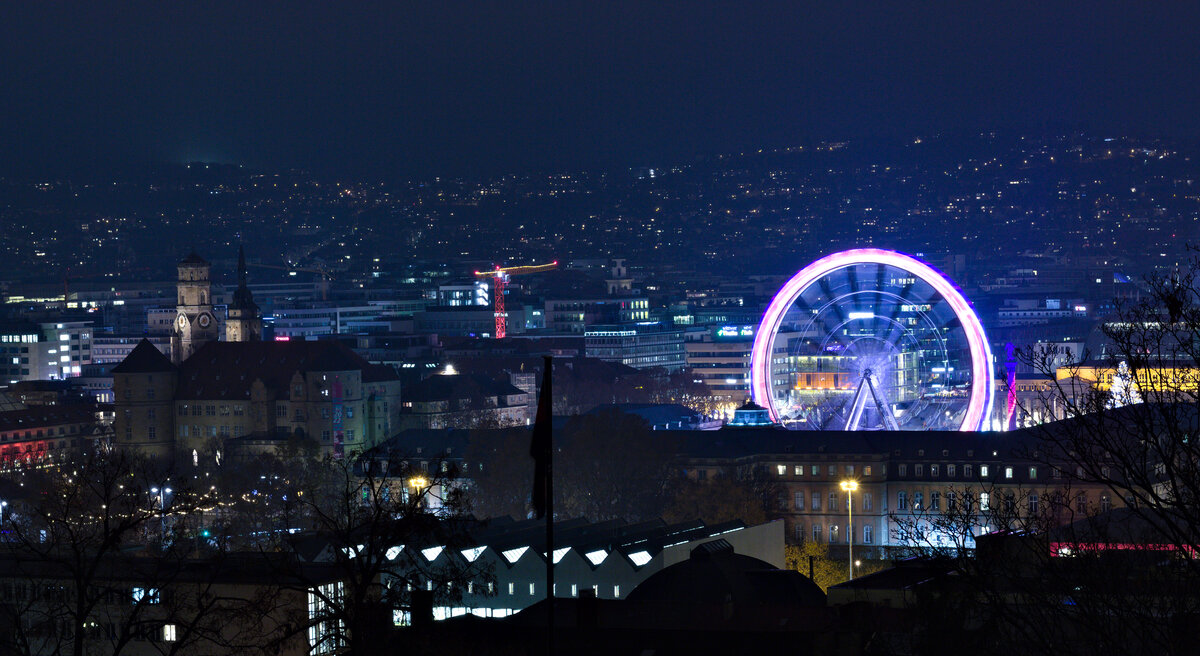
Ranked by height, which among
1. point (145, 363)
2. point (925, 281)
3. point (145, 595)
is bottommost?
point (145, 595)

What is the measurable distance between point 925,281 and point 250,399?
49.2 m

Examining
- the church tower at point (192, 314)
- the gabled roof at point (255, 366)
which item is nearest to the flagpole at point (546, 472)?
the gabled roof at point (255, 366)

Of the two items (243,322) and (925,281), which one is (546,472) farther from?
(243,322)

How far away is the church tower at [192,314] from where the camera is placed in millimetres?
146750

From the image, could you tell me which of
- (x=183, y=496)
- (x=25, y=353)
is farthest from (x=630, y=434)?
(x=25, y=353)

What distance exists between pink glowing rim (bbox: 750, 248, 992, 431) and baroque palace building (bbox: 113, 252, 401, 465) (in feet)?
118

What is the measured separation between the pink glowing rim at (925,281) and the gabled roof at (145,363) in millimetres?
46154

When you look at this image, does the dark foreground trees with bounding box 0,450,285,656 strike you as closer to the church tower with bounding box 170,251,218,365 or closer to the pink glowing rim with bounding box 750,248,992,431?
the pink glowing rim with bounding box 750,248,992,431

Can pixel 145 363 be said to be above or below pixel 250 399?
above

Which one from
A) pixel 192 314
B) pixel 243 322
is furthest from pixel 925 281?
pixel 243 322

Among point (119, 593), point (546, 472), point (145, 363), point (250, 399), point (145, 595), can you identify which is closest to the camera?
point (546, 472)

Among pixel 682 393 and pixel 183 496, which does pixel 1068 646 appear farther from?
pixel 682 393

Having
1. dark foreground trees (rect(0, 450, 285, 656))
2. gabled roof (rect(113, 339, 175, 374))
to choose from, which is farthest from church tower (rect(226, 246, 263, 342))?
dark foreground trees (rect(0, 450, 285, 656))

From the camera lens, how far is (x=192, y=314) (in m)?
148
